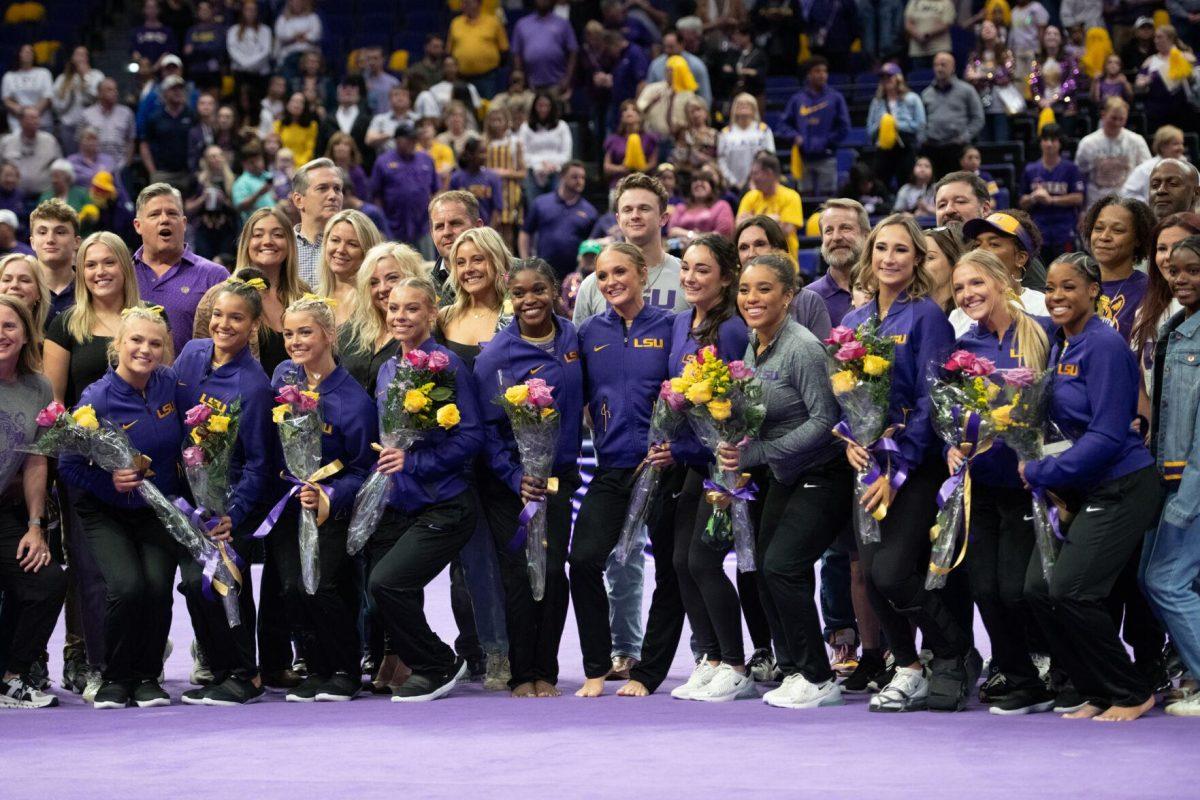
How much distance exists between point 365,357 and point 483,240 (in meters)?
0.76

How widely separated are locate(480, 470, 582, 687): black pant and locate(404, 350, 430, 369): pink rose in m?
0.79

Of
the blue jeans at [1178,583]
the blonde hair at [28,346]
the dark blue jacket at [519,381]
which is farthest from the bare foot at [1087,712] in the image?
the blonde hair at [28,346]

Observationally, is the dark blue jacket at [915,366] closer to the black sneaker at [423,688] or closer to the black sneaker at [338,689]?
the black sneaker at [423,688]

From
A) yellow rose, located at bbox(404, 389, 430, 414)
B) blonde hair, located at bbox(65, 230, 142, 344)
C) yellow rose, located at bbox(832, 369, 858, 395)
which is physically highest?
blonde hair, located at bbox(65, 230, 142, 344)

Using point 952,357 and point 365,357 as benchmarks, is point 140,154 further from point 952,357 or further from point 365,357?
point 952,357

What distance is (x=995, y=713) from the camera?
6.57 meters

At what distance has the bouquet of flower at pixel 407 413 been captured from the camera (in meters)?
6.90

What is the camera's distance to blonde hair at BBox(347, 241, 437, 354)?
24.9ft

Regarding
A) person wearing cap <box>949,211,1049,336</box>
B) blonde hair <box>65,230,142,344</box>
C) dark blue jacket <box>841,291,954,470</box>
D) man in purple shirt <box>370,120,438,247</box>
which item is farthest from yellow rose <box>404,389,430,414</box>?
man in purple shirt <box>370,120,438,247</box>

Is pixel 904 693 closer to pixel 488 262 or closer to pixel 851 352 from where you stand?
pixel 851 352

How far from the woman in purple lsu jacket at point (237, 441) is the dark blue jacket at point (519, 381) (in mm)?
910

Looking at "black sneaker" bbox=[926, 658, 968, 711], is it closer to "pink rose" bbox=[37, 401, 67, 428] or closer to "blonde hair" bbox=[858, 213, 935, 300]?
"blonde hair" bbox=[858, 213, 935, 300]

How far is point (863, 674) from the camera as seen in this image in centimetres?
718

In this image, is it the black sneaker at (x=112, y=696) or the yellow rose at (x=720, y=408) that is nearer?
the yellow rose at (x=720, y=408)
